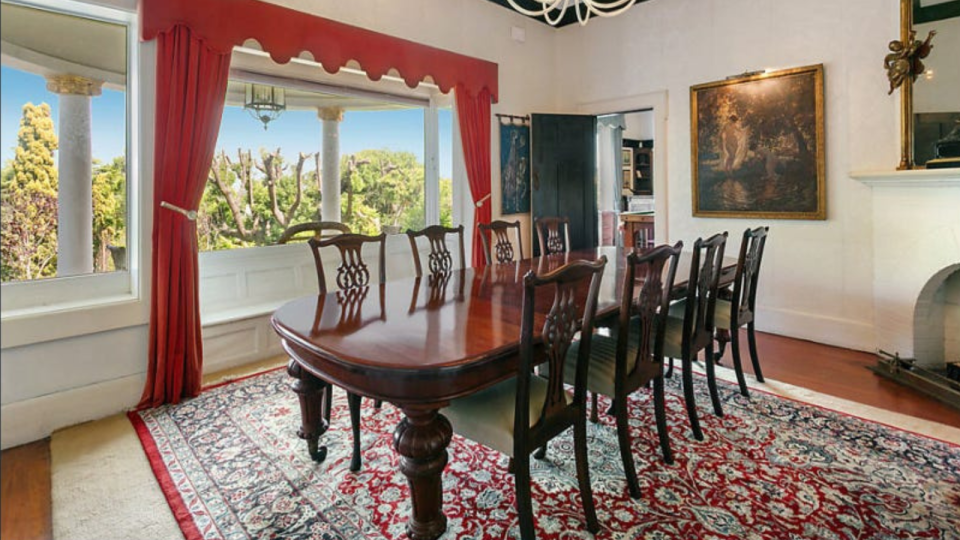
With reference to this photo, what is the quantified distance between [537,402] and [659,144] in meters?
3.85

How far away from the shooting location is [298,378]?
2109 mm

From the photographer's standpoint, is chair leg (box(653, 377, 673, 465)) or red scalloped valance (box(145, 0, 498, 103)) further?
red scalloped valance (box(145, 0, 498, 103))

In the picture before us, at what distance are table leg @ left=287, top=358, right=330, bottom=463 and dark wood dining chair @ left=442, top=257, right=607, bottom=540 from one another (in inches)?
26.0

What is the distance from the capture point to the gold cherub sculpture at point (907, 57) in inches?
130

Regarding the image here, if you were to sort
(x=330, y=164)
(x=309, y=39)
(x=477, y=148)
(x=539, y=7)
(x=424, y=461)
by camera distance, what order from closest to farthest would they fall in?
1. (x=424, y=461)
2. (x=309, y=39)
3. (x=330, y=164)
4. (x=477, y=148)
5. (x=539, y=7)

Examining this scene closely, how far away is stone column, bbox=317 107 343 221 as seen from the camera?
170 inches

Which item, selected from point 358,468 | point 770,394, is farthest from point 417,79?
point 770,394

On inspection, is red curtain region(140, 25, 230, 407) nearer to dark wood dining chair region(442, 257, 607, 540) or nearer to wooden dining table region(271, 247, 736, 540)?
wooden dining table region(271, 247, 736, 540)

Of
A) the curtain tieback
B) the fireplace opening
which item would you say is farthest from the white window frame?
the fireplace opening

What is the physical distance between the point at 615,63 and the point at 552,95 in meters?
0.78

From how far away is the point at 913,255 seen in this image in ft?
11.2

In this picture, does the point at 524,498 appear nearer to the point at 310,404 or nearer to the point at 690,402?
the point at 310,404

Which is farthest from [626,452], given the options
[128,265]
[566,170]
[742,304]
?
[566,170]

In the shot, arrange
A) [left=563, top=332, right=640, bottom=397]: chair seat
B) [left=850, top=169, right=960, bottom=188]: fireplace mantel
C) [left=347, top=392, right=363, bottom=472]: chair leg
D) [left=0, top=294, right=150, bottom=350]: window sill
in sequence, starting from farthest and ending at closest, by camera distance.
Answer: [left=850, top=169, right=960, bottom=188]: fireplace mantel → [left=0, top=294, right=150, bottom=350]: window sill → [left=347, top=392, right=363, bottom=472]: chair leg → [left=563, top=332, right=640, bottom=397]: chair seat
